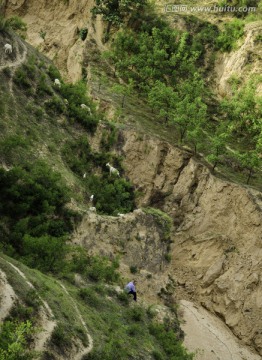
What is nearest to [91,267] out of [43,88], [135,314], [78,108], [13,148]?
[135,314]

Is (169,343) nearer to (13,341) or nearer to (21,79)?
(13,341)

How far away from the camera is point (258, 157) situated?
3544cm

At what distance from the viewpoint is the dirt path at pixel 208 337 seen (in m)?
A: 28.8

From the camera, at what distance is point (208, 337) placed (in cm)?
3002

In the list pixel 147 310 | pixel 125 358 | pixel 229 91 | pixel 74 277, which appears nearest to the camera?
pixel 125 358

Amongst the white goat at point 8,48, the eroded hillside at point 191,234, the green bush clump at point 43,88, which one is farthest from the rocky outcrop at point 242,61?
the white goat at point 8,48

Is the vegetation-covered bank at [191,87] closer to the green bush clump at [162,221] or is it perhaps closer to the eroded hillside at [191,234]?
the eroded hillside at [191,234]

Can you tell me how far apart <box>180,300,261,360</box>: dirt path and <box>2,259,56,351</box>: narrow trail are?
45.5 feet

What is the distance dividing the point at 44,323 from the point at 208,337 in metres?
16.7

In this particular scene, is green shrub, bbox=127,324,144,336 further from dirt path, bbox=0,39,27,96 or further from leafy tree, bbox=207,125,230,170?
leafy tree, bbox=207,125,230,170

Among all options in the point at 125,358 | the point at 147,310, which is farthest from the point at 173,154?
the point at 125,358

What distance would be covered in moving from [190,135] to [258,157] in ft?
14.6

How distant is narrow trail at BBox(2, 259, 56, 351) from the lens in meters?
14.5

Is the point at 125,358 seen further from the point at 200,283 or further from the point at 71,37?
the point at 71,37
